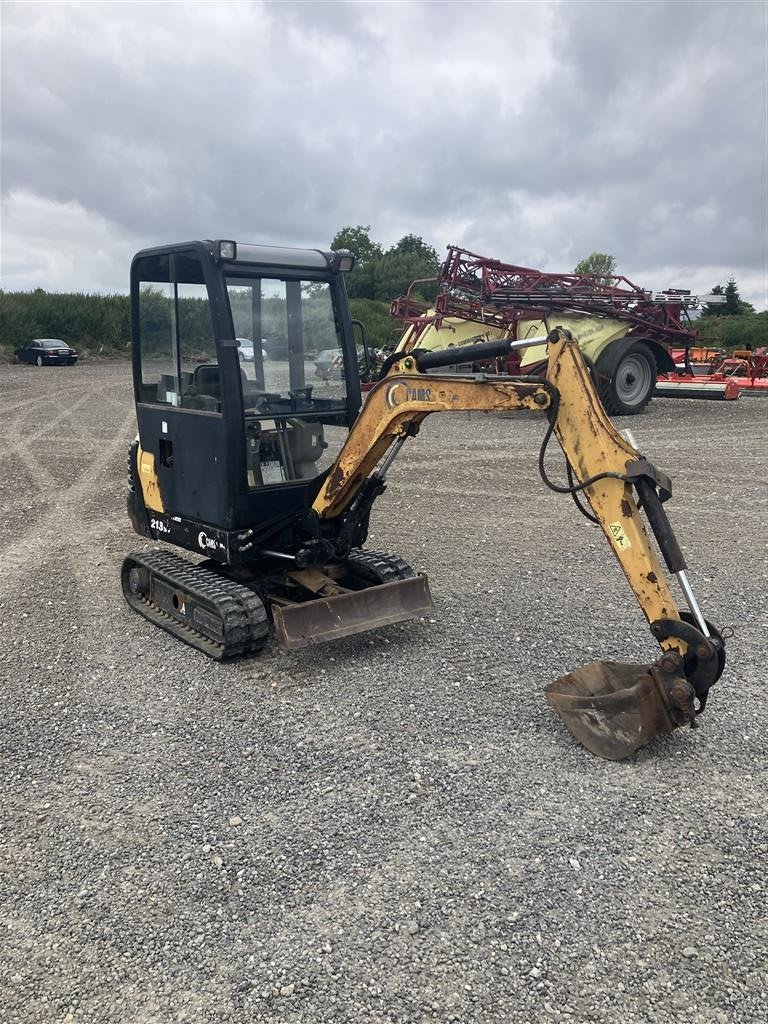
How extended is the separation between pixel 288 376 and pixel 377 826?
3.19 metres

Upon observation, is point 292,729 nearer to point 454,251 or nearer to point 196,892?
point 196,892

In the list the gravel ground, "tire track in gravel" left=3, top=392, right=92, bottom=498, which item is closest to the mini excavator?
the gravel ground

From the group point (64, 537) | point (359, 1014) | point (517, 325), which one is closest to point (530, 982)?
point (359, 1014)

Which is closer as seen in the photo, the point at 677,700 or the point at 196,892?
the point at 196,892

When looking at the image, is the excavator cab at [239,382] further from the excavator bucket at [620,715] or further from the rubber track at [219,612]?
the excavator bucket at [620,715]

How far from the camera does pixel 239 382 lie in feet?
17.7

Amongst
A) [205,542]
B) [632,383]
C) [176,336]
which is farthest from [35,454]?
[632,383]

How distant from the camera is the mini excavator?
4.88 meters

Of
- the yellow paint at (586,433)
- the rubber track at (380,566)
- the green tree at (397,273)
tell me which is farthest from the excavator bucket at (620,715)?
the green tree at (397,273)

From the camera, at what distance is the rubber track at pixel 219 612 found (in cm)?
540

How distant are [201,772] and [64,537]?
17.5ft

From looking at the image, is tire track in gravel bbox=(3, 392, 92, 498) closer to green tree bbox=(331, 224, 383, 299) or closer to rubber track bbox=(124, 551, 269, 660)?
rubber track bbox=(124, 551, 269, 660)

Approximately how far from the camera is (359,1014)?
9.09 feet

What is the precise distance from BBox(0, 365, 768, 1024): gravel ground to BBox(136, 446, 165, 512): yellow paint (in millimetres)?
926
